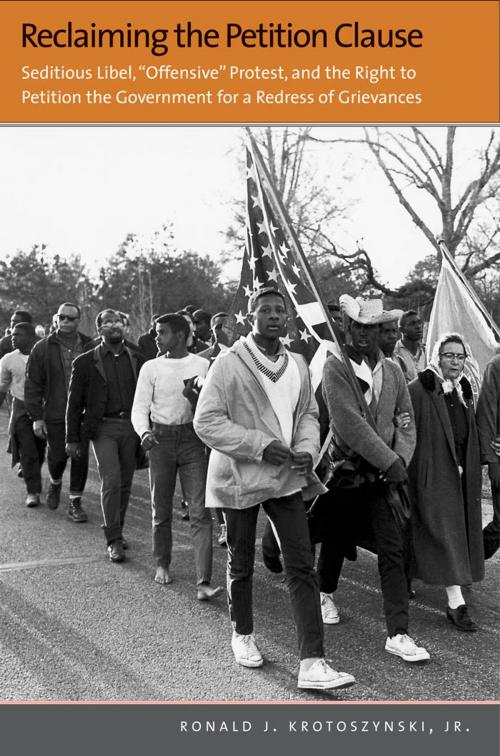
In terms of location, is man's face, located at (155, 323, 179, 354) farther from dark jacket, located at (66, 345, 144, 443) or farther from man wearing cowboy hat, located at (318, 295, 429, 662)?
man wearing cowboy hat, located at (318, 295, 429, 662)

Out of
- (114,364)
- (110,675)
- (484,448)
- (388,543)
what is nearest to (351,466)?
(388,543)

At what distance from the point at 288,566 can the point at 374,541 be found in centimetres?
90

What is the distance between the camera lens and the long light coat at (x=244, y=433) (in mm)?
4129

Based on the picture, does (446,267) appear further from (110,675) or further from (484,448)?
(110,675)

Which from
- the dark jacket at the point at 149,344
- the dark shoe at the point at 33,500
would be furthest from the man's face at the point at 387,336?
the dark jacket at the point at 149,344

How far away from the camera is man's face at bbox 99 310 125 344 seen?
6582 mm

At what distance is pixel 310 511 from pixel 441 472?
0.85m

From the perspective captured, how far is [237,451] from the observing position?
410 cm

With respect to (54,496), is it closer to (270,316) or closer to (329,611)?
(329,611)

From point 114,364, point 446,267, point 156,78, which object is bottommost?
point 114,364

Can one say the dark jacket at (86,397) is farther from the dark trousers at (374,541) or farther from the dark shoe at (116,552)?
the dark trousers at (374,541)

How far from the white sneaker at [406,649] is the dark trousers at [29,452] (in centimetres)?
507

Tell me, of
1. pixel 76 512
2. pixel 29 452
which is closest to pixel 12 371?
pixel 29 452
